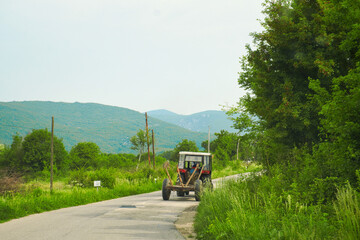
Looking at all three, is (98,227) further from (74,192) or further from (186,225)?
(74,192)

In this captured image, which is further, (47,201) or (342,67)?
(47,201)

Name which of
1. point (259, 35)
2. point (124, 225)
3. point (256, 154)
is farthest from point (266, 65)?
point (124, 225)

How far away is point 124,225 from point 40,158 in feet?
215

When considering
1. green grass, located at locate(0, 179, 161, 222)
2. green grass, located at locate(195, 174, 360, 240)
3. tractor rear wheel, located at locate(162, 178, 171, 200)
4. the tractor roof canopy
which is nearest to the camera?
green grass, located at locate(195, 174, 360, 240)

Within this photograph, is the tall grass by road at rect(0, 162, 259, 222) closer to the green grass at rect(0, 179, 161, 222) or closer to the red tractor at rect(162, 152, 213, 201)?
the green grass at rect(0, 179, 161, 222)

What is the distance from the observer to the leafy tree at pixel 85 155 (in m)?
93.4

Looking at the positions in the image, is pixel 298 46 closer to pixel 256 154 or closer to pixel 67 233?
pixel 256 154

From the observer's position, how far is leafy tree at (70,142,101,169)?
93.4 metres

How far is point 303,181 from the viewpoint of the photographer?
10016mm

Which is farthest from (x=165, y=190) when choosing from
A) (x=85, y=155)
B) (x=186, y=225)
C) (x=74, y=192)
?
(x=85, y=155)

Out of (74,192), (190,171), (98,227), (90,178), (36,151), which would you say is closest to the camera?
(98,227)

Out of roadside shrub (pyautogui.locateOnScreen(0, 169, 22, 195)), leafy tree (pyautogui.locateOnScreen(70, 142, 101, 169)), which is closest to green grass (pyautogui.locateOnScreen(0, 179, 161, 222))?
roadside shrub (pyautogui.locateOnScreen(0, 169, 22, 195))

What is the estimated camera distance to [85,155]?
9569cm

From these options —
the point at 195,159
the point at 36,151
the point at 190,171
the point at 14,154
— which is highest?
the point at 36,151
